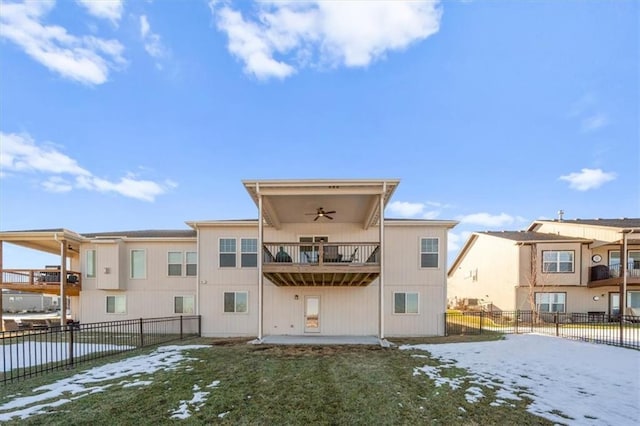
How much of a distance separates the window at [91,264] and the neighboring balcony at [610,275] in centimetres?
2711

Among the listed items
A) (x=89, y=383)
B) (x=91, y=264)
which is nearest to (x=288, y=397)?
(x=89, y=383)

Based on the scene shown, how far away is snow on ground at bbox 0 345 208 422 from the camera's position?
15.6 feet

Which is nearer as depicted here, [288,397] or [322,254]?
[288,397]

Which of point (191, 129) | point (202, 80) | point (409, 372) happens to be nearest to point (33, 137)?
point (191, 129)

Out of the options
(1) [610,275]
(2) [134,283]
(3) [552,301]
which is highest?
(2) [134,283]

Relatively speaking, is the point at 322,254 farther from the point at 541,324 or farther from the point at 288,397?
the point at 541,324

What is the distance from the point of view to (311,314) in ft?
42.8

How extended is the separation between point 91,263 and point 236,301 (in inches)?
298

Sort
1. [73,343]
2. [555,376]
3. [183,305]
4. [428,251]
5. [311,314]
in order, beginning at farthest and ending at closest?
[183,305] < [428,251] < [311,314] < [73,343] < [555,376]

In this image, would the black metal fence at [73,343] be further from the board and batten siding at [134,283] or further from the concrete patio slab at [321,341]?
the concrete patio slab at [321,341]

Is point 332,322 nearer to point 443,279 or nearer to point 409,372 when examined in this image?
point 443,279

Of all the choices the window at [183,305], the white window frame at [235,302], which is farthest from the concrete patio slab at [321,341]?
the window at [183,305]

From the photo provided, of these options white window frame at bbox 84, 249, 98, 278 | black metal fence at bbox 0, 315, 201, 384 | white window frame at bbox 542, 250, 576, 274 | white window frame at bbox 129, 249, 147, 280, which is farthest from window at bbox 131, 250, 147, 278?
white window frame at bbox 542, 250, 576, 274

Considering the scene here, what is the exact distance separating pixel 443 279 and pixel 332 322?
197 inches
